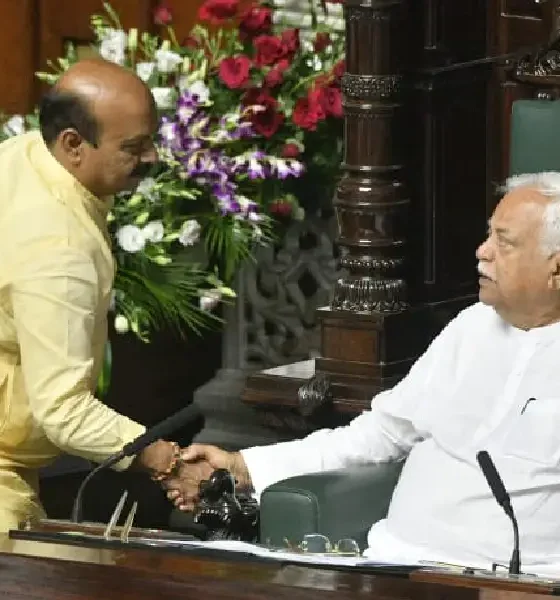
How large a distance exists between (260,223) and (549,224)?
1.51 meters

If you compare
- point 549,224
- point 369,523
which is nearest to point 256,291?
point 369,523

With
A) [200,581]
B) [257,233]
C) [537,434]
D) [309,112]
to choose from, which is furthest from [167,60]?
[200,581]

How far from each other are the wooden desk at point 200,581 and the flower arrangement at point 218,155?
6.29ft

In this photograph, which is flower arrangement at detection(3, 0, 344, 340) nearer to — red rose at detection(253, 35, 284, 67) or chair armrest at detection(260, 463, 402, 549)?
red rose at detection(253, 35, 284, 67)

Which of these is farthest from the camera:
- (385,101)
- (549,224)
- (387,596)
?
(385,101)

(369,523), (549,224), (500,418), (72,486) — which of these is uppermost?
(549,224)

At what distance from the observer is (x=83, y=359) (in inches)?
128

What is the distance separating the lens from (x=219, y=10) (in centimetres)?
460

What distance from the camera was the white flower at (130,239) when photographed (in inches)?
173

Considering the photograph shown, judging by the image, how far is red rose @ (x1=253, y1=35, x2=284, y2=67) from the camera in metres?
4.51

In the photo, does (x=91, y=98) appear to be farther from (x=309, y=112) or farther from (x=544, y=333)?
(x=309, y=112)

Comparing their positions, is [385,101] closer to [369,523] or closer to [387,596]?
[369,523]

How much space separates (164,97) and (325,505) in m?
1.50

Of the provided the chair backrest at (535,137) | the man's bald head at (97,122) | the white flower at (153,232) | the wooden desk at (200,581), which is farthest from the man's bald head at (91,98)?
the white flower at (153,232)
